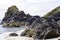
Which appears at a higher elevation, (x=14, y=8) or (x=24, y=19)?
(x=14, y=8)

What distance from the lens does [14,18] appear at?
102m

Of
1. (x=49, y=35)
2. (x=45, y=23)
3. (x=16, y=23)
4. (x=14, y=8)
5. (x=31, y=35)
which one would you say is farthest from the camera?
(x=14, y=8)

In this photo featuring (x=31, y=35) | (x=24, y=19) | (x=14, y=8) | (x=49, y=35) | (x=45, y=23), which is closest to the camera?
(x=49, y=35)

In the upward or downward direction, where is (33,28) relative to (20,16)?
downward

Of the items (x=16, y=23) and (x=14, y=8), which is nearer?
(x=16, y=23)

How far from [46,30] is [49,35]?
914mm

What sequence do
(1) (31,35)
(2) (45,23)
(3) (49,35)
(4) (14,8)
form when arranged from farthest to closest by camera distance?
(4) (14,8) < (1) (31,35) < (2) (45,23) < (3) (49,35)

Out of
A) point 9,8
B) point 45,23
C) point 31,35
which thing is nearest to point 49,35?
point 45,23

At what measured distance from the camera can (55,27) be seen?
81.7 feet

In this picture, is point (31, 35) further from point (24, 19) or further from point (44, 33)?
point (24, 19)

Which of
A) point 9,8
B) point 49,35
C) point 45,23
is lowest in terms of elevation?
point 49,35

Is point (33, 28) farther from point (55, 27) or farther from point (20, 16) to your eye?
point (20, 16)

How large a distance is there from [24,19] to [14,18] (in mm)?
6412

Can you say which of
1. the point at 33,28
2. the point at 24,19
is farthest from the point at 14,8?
the point at 33,28
